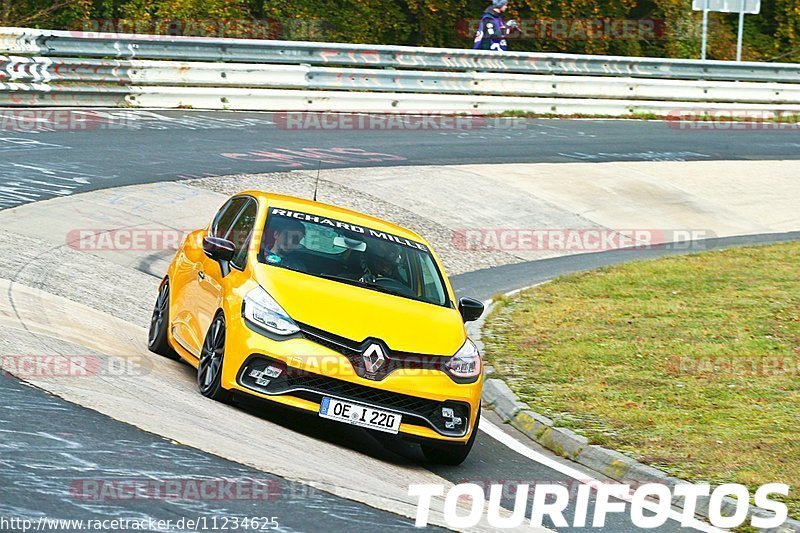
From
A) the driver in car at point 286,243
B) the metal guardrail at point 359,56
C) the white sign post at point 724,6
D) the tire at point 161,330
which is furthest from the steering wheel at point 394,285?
the white sign post at point 724,6

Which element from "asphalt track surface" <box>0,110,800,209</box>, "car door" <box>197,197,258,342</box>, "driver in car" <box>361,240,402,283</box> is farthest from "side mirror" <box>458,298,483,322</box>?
"asphalt track surface" <box>0,110,800,209</box>

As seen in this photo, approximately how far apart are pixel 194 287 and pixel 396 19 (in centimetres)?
2268

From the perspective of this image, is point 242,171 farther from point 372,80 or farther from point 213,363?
point 213,363

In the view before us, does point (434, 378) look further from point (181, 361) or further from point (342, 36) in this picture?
point (342, 36)

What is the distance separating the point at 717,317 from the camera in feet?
45.3

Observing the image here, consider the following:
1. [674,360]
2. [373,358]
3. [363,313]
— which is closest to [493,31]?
[674,360]

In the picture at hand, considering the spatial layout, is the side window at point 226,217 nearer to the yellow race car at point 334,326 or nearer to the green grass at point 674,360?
the yellow race car at point 334,326

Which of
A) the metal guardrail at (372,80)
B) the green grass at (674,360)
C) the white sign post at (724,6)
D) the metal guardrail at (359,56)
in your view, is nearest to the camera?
the green grass at (674,360)

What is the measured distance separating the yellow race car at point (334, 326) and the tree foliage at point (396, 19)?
19.5 metres

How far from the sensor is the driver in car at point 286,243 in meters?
9.30

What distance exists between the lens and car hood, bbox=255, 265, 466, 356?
846cm

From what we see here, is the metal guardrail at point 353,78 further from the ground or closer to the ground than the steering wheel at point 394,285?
further from the ground

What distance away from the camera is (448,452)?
8.69 m

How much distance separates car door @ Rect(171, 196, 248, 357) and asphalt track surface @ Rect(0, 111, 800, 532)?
94cm
